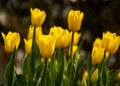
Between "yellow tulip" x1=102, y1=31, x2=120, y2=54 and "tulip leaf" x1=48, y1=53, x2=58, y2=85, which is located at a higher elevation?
"yellow tulip" x1=102, y1=31, x2=120, y2=54

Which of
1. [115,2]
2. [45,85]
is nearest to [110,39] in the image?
[45,85]

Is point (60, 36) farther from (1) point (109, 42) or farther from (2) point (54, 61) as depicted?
(1) point (109, 42)

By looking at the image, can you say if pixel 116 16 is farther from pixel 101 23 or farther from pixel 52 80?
pixel 52 80

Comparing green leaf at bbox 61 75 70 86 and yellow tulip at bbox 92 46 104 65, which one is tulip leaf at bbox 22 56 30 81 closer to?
green leaf at bbox 61 75 70 86

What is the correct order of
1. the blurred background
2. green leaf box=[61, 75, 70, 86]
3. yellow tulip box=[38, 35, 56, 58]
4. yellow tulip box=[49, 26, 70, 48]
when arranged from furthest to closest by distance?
1. the blurred background
2. green leaf box=[61, 75, 70, 86]
3. yellow tulip box=[49, 26, 70, 48]
4. yellow tulip box=[38, 35, 56, 58]

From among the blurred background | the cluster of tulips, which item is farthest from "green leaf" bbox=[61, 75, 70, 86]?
the blurred background

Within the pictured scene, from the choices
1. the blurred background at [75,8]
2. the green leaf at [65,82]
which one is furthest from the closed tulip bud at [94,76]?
the blurred background at [75,8]

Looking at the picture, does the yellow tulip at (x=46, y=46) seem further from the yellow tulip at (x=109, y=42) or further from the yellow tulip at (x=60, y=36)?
the yellow tulip at (x=109, y=42)

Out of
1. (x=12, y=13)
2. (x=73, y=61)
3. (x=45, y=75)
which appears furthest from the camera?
(x=12, y=13)

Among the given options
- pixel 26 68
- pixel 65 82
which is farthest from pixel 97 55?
pixel 26 68
